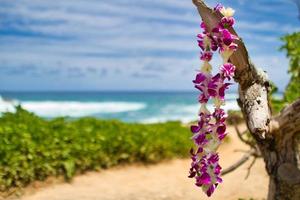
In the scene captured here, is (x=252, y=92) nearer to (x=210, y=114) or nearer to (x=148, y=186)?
(x=210, y=114)

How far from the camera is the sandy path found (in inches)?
326

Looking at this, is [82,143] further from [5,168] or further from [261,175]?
[261,175]

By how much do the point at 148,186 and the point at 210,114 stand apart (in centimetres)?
512

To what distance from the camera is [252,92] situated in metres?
5.49

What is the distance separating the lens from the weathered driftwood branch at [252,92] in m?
5.27

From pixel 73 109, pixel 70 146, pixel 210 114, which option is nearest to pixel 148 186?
pixel 70 146

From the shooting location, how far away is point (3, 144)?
8430mm

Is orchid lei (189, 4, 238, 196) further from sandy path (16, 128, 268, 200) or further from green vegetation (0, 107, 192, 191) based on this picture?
green vegetation (0, 107, 192, 191)

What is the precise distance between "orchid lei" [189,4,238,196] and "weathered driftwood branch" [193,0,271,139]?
0.75 meters

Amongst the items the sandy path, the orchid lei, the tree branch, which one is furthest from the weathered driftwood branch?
Answer: the sandy path

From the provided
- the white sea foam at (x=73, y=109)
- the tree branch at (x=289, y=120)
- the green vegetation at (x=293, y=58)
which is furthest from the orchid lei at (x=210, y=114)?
the white sea foam at (x=73, y=109)

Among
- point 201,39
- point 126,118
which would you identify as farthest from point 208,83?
point 126,118

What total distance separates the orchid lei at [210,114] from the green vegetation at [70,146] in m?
4.34

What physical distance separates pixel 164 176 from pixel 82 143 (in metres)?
1.47
